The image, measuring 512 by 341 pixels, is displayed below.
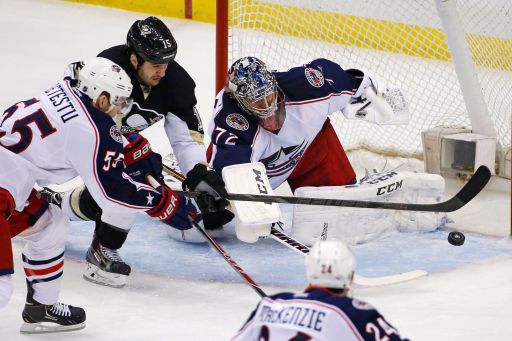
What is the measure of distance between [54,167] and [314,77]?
4.38 feet

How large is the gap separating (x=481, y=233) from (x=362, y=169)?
0.82m

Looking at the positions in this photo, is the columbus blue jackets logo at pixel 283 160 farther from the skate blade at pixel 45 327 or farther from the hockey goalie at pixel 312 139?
the skate blade at pixel 45 327

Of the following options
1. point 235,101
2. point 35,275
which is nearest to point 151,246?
point 235,101

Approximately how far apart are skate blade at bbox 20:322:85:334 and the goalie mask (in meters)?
0.99

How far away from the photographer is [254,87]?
423 centimetres

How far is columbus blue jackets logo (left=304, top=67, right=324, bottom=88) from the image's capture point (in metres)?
4.57

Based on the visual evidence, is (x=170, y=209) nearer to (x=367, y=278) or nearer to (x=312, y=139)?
(x=367, y=278)

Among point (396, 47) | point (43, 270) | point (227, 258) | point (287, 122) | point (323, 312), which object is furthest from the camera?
point (396, 47)

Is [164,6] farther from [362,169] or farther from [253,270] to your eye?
[253,270]

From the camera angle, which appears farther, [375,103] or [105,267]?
[375,103]

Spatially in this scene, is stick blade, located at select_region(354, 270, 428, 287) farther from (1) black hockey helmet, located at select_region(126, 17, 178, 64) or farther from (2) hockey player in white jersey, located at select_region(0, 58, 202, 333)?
(1) black hockey helmet, located at select_region(126, 17, 178, 64)

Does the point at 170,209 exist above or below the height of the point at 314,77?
below

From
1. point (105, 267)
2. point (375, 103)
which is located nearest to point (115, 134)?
point (105, 267)

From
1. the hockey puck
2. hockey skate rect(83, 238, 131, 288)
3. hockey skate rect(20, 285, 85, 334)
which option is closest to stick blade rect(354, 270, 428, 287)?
the hockey puck
